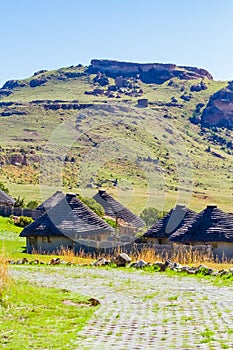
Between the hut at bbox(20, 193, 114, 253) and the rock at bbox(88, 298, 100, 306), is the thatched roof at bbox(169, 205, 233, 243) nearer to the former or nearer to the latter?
the hut at bbox(20, 193, 114, 253)

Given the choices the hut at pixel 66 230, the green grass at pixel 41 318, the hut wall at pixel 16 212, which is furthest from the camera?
the hut wall at pixel 16 212

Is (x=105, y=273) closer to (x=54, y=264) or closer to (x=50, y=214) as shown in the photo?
(x=54, y=264)

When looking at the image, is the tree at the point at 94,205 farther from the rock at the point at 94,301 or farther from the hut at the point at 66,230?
the rock at the point at 94,301

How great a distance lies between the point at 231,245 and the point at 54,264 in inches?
566

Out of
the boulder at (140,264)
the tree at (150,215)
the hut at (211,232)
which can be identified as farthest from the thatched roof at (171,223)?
the tree at (150,215)

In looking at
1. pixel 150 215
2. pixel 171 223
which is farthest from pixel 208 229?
pixel 150 215

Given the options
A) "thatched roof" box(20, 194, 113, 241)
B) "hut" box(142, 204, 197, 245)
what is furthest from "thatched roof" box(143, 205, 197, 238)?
"thatched roof" box(20, 194, 113, 241)

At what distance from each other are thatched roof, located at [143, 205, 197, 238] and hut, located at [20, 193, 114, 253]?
3.38m

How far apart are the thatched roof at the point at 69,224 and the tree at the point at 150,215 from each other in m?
25.4

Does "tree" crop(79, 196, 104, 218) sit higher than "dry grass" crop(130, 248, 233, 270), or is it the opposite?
"dry grass" crop(130, 248, 233, 270)

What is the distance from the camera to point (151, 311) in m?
11.8

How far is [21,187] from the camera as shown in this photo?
103125mm

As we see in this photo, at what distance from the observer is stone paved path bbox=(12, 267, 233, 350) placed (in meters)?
8.77

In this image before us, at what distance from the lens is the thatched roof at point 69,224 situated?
37.2 metres
